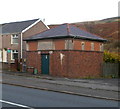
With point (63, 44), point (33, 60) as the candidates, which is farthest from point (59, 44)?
point (33, 60)

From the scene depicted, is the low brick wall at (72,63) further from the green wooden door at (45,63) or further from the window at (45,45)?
the window at (45,45)

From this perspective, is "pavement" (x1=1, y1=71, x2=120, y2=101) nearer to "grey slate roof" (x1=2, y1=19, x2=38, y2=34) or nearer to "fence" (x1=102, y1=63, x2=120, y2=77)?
"fence" (x1=102, y1=63, x2=120, y2=77)

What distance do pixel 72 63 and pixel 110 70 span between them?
7146 mm

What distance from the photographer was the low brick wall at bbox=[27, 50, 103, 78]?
2416cm

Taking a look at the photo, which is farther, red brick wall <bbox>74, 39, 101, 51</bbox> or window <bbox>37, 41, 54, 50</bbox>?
window <bbox>37, 41, 54, 50</bbox>

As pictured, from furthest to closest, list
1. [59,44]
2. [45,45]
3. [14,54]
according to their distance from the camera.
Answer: [14,54]
[45,45]
[59,44]

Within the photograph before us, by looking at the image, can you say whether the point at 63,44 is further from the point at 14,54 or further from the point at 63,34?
the point at 14,54

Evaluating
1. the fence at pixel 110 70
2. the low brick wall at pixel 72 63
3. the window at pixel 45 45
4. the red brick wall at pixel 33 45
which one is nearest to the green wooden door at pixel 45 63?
the low brick wall at pixel 72 63

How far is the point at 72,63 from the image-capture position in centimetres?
2428

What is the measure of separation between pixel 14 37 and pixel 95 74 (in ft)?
42.3

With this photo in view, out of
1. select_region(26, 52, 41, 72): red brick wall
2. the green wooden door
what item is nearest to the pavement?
the green wooden door

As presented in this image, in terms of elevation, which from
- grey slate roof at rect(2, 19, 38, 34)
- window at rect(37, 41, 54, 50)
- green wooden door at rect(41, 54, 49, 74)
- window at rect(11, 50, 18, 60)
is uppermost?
grey slate roof at rect(2, 19, 38, 34)

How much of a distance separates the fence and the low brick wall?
964mm

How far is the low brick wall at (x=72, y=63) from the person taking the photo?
24156mm
